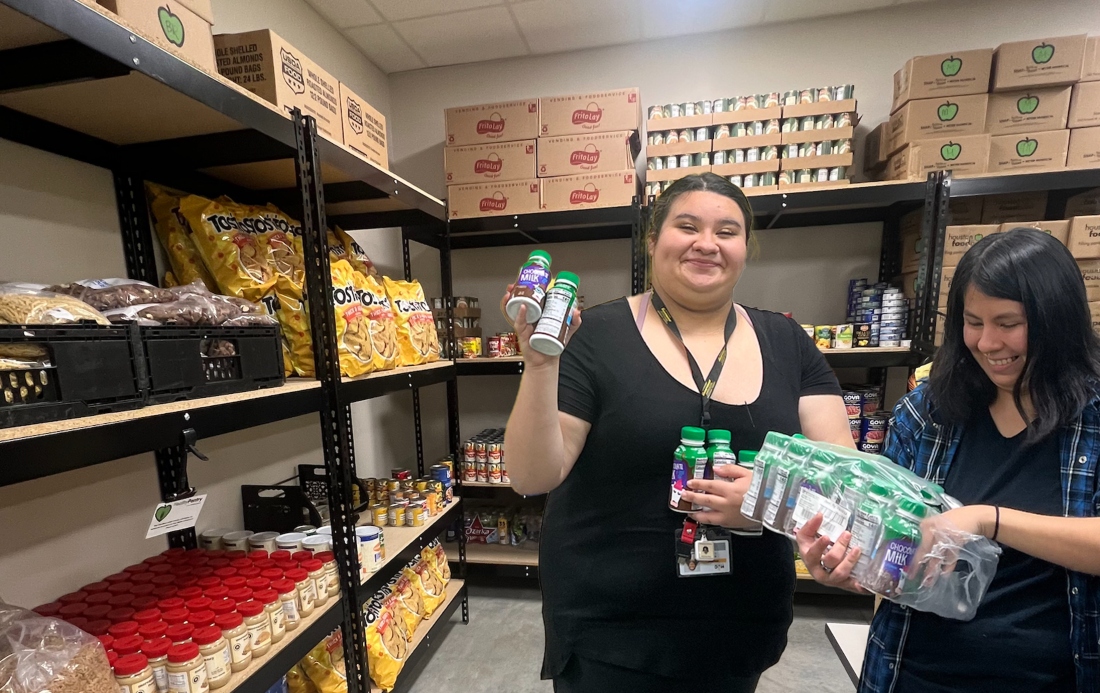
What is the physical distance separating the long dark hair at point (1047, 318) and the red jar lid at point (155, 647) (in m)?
1.72

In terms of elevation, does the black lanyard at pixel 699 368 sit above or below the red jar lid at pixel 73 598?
above

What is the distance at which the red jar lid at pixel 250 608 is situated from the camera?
1.14m

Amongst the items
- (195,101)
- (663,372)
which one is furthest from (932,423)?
(195,101)

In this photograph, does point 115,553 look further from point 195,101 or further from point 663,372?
point 663,372

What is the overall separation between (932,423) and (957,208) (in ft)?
6.59

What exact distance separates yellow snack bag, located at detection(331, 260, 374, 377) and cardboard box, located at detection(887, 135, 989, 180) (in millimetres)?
2362

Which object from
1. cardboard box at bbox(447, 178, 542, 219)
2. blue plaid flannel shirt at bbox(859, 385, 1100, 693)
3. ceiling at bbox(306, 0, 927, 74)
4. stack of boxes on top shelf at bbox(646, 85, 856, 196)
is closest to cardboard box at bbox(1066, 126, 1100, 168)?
stack of boxes on top shelf at bbox(646, 85, 856, 196)

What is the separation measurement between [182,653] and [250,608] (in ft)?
0.58

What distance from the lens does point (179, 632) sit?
3.33ft

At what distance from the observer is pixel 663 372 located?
0.95m

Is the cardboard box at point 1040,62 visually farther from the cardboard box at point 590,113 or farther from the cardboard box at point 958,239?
the cardboard box at point 590,113

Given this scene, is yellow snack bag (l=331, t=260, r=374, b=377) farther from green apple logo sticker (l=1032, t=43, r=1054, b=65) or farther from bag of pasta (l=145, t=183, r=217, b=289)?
green apple logo sticker (l=1032, t=43, r=1054, b=65)

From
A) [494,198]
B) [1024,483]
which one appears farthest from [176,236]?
[1024,483]

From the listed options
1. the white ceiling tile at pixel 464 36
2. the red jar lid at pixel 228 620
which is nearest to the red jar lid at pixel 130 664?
the red jar lid at pixel 228 620
